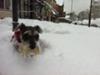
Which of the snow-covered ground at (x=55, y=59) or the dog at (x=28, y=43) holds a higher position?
the dog at (x=28, y=43)

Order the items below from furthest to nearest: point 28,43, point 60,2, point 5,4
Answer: point 60,2
point 5,4
point 28,43

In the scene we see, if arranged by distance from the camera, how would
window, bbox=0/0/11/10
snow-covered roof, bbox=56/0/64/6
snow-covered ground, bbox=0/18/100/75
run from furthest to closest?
snow-covered roof, bbox=56/0/64/6, window, bbox=0/0/11/10, snow-covered ground, bbox=0/18/100/75

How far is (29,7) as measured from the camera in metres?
3.44

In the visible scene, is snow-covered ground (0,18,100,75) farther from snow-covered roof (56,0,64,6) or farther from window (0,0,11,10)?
snow-covered roof (56,0,64,6)

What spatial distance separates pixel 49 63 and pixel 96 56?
0.89 ft

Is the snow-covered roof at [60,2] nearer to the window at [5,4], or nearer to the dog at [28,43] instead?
the window at [5,4]

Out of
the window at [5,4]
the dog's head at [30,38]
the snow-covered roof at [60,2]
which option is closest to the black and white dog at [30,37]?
the dog's head at [30,38]

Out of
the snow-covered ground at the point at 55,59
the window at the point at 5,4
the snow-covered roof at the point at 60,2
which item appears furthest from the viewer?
the snow-covered roof at the point at 60,2

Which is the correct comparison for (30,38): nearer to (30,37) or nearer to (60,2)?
(30,37)

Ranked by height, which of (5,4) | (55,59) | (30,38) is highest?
(5,4)

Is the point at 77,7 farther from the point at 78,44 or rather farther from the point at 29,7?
the point at 78,44

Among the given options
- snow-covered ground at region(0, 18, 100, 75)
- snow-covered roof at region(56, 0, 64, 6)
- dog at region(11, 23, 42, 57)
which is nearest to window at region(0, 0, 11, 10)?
snow-covered roof at region(56, 0, 64, 6)

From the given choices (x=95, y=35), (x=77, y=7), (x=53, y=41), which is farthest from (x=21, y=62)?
(x=77, y=7)

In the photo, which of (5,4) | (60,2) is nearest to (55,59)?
(5,4)
